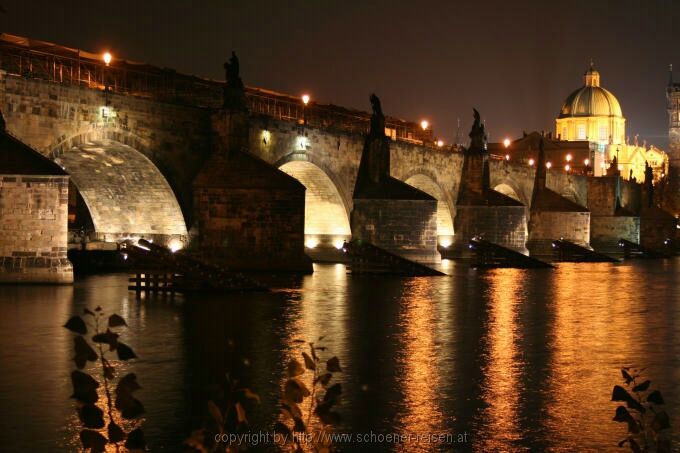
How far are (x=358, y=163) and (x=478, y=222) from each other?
1293 cm

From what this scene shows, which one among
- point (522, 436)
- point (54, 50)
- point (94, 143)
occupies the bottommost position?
point (522, 436)

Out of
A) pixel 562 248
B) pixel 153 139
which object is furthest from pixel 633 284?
pixel 562 248

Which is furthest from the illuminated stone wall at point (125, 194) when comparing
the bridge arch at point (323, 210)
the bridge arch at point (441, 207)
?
the bridge arch at point (441, 207)

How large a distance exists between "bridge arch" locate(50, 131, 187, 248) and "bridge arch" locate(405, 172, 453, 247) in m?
21.7

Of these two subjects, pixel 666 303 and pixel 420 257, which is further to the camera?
pixel 420 257

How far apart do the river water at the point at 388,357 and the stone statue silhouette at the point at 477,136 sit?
2984cm

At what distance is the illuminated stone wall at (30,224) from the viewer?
77.8 ft

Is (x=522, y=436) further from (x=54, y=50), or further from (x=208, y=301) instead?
(x=54, y=50)

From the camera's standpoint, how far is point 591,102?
13562cm

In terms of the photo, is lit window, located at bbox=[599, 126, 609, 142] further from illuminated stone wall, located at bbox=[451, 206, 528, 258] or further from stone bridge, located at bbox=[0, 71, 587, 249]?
stone bridge, located at bbox=[0, 71, 587, 249]

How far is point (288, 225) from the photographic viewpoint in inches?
1266

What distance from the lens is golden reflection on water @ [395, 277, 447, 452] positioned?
32.0 feet

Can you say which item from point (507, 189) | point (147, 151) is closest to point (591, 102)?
point (507, 189)

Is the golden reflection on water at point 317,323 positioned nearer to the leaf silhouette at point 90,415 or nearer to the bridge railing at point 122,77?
the leaf silhouette at point 90,415
